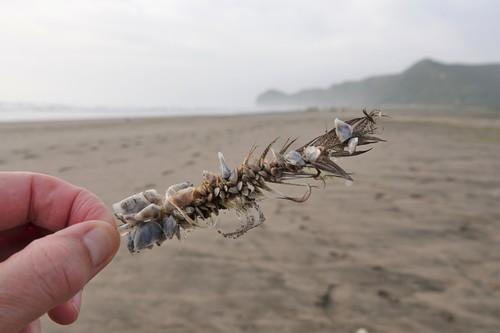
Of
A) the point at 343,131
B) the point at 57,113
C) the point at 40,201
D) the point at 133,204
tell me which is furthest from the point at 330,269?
the point at 57,113

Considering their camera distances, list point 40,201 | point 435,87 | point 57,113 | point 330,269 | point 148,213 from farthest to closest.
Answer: point 435,87, point 57,113, point 330,269, point 40,201, point 148,213

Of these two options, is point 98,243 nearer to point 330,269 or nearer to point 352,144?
point 352,144

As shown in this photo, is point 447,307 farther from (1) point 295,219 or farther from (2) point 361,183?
(2) point 361,183

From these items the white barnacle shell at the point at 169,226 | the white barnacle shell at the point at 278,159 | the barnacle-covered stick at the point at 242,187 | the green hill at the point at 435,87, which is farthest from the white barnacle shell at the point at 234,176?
the green hill at the point at 435,87

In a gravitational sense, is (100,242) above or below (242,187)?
below

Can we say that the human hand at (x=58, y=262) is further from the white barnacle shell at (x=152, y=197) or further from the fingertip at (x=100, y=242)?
the white barnacle shell at (x=152, y=197)

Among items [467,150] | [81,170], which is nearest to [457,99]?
[467,150]

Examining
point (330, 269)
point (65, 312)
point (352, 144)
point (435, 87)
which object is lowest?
point (330, 269)
